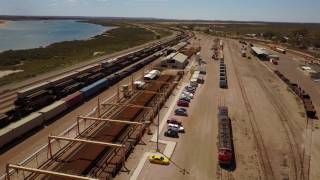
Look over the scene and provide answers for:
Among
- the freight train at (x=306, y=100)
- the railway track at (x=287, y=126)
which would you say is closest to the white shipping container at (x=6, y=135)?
the railway track at (x=287, y=126)

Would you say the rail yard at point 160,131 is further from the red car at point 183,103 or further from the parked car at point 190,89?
the parked car at point 190,89

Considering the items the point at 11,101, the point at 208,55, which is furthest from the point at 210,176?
the point at 208,55

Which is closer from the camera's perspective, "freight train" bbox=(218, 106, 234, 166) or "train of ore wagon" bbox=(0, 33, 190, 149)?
"freight train" bbox=(218, 106, 234, 166)

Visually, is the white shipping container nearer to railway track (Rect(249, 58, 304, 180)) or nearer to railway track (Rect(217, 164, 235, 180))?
railway track (Rect(217, 164, 235, 180))

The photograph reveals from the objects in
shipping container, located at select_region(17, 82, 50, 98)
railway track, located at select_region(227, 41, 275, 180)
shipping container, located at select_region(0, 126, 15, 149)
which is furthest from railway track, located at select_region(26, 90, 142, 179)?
railway track, located at select_region(227, 41, 275, 180)

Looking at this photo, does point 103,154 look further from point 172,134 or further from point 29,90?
point 29,90

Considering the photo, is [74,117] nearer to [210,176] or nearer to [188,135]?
[188,135]
